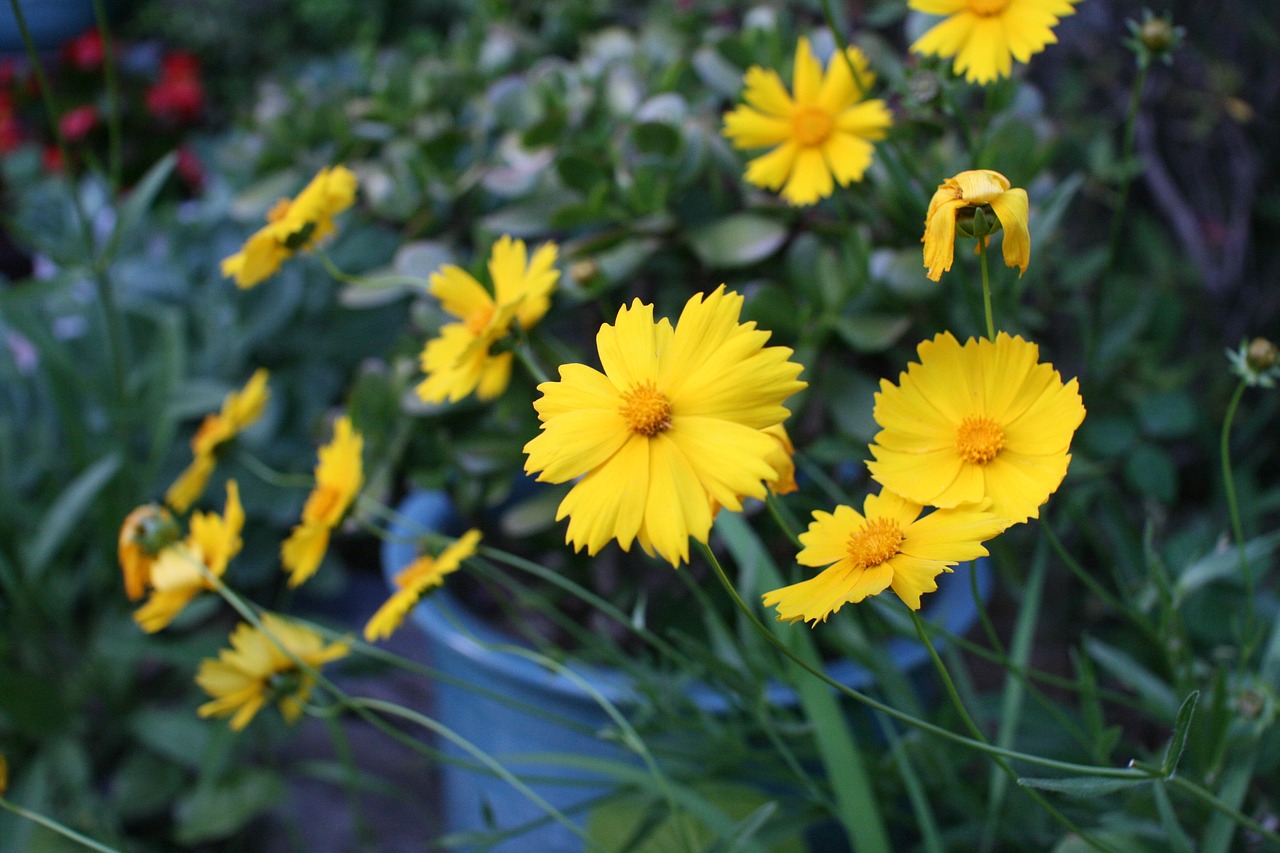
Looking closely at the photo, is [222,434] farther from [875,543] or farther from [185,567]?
[875,543]

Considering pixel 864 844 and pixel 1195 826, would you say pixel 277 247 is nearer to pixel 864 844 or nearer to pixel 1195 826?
pixel 864 844

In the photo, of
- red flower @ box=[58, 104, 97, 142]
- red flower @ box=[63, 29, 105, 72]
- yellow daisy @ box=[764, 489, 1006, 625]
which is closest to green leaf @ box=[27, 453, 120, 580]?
yellow daisy @ box=[764, 489, 1006, 625]

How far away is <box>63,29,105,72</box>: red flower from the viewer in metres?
2.14

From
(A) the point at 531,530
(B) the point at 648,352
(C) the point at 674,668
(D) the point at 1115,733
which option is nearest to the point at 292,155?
(A) the point at 531,530

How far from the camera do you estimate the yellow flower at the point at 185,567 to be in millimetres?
603

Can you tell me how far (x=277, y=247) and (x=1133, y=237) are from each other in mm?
1139

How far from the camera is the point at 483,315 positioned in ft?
1.84

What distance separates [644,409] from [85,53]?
7.22 ft

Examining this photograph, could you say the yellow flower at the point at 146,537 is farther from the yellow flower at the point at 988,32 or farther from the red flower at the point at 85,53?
the red flower at the point at 85,53

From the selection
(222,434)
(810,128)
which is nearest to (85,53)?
(222,434)

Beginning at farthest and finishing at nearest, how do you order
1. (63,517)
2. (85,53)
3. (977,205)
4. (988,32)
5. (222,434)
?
1. (85,53)
2. (63,517)
3. (222,434)
4. (988,32)
5. (977,205)

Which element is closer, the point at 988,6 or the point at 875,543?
the point at 875,543

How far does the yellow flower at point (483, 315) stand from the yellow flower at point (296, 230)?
80 mm

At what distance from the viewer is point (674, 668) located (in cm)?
86
